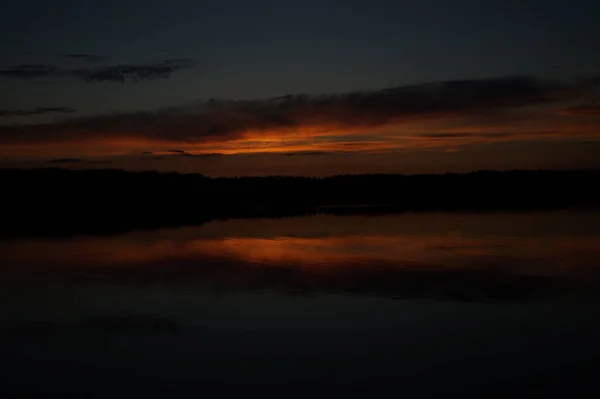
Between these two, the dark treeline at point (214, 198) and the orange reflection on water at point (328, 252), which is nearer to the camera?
the orange reflection on water at point (328, 252)

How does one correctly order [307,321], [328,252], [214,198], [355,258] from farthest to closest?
1. [214,198]
2. [328,252]
3. [355,258]
4. [307,321]

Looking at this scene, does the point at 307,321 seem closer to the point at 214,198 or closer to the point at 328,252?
the point at 328,252

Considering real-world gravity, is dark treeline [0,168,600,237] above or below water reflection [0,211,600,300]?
above

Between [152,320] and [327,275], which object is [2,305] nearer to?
[152,320]

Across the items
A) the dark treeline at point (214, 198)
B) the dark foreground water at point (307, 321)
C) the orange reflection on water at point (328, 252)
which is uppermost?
the dark treeline at point (214, 198)

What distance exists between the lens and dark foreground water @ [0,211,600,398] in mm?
7785

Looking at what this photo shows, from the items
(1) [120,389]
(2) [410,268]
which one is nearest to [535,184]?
(2) [410,268]

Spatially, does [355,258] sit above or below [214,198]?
below

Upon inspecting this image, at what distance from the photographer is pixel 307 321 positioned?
1033 centimetres

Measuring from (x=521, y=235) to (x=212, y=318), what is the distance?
13.8 m

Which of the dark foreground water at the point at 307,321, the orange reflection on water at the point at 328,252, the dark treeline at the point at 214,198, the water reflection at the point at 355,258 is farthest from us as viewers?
the dark treeline at the point at 214,198

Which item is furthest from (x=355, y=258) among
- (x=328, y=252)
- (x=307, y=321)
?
(x=307, y=321)

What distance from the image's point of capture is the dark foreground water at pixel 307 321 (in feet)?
25.5

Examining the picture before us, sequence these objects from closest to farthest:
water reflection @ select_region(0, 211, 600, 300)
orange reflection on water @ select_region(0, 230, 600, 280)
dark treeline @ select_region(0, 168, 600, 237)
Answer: water reflection @ select_region(0, 211, 600, 300) → orange reflection on water @ select_region(0, 230, 600, 280) → dark treeline @ select_region(0, 168, 600, 237)
